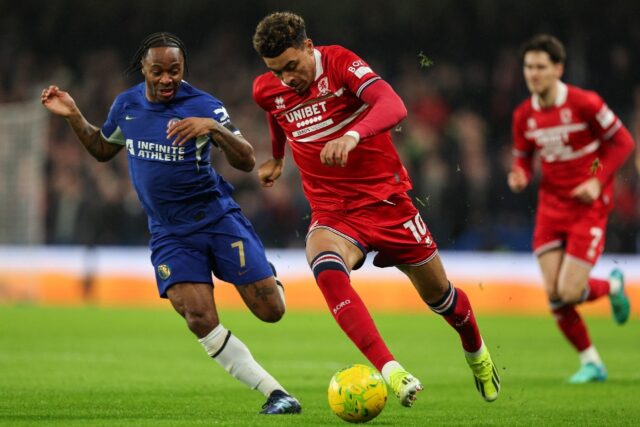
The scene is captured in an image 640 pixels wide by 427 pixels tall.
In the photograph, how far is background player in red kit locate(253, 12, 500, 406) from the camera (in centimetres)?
652

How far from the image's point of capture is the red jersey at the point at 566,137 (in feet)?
31.7

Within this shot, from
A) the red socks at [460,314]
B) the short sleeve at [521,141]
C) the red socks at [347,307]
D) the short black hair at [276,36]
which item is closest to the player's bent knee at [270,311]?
the red socks at [347,307]

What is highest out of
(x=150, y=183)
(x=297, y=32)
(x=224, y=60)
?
(x=297, y=32)

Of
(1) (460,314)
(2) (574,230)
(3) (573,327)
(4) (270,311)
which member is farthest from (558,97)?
(4) (270,311)

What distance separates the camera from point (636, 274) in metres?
16.3

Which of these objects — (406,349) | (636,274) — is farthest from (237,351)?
(636,274)

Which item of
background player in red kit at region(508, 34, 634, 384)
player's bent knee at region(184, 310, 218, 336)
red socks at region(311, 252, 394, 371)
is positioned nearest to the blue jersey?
player's bent knee at region(184, 310, 218, 336)

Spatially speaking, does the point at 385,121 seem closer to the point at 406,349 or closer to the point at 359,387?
the point at 359,387

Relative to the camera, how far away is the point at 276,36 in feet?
21.4

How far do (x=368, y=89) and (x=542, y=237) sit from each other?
385 cm

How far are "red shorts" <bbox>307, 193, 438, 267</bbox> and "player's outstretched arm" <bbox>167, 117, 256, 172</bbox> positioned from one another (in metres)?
0.59

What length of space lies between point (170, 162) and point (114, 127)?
0.46 m

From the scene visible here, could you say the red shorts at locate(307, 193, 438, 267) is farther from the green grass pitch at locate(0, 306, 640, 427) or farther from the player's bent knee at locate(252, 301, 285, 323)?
the green grass pitch at locate(0, 306, 640, 427)

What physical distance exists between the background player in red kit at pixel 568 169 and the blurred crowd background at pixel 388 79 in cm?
602
